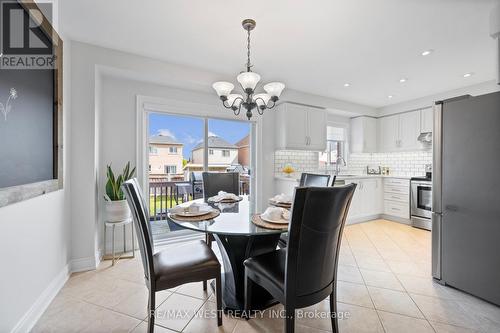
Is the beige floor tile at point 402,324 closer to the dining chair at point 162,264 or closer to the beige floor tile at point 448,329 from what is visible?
the beige floor tile at point 448,329

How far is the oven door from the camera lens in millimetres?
3877

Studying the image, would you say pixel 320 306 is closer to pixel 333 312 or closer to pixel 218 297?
pixel 333 312

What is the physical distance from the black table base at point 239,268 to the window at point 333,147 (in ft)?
11.2

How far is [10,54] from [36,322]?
6.03 feet

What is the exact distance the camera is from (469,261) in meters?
1.96

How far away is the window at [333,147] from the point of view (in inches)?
193

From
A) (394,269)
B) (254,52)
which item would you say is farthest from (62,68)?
(394,269)

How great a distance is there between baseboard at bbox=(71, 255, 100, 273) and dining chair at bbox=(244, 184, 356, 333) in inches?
81.7

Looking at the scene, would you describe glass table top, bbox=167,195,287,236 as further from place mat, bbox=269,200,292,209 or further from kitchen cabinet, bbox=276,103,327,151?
kitchen cabinet, bbox=276,103,327,151

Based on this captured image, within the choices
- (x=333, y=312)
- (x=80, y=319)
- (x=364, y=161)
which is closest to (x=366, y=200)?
Answer: (x=364, y=161)

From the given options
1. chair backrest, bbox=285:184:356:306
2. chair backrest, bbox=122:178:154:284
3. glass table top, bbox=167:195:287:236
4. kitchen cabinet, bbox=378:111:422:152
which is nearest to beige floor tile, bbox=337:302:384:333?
chair backrest, bbox=285:184:356:306

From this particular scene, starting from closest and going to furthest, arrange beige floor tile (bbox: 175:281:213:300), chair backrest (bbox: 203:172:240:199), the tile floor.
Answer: the tile floor → beige floor tile (bbox: 175:281:213:300) → chair backrest (bbox: 203:172:240:199)

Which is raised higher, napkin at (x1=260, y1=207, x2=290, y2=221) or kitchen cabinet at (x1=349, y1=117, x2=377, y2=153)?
kitchen cabinet at (x1=349, y1=117, x2=377, y2=153)

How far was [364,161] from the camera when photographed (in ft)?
17.6
